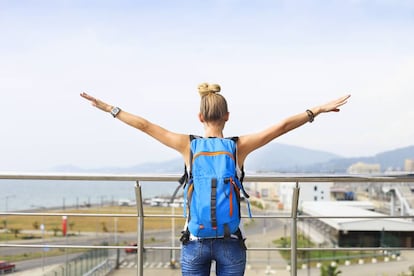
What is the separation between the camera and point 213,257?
1.89 m

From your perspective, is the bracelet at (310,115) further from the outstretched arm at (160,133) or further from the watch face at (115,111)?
the watch face at (115,111)

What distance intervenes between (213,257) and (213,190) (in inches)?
9.7

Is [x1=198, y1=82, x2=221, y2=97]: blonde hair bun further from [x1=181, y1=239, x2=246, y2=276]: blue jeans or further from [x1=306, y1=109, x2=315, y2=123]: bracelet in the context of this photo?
[x1=181, y1=239, x2=246, y2=276]: blue jeans

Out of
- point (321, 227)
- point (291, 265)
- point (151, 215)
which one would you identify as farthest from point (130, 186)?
point (321, 227)

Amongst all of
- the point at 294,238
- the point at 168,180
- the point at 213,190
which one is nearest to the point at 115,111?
the point at 213,190

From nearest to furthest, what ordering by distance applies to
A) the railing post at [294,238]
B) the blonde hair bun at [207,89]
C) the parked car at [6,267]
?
the blonde hair bun at [207,89]
the railing post at [294,238]
the parked car at [6,267]

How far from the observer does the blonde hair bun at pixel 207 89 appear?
1982 millimetres

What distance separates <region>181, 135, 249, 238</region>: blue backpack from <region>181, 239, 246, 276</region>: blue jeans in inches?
1.4

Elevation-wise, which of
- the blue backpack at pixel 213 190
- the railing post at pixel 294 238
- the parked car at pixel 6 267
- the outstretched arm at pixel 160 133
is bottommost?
the parked car at pixel 6 267

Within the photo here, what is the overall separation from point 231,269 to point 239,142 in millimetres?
466

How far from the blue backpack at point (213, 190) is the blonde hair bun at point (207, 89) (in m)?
0.18

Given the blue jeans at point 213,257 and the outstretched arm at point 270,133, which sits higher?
the outstretched arm at point 270,133

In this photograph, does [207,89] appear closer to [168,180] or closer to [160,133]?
[160,133]

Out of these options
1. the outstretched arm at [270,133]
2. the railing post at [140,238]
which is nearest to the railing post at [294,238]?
the railing post at [140,238]
